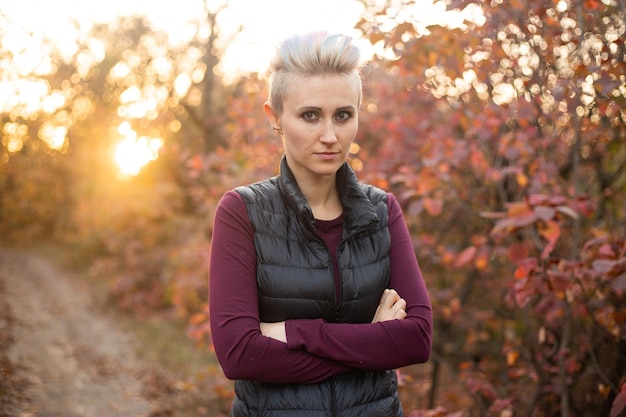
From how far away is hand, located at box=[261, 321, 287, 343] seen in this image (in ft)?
6.14

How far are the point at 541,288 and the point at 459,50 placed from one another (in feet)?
5.11

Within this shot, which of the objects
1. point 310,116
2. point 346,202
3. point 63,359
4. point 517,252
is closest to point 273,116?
point 310,116

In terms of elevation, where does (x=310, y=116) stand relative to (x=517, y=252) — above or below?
above

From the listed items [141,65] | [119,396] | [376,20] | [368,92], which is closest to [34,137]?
[141,65]

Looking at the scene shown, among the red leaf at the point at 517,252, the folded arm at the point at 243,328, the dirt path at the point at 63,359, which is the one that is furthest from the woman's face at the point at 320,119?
the dirt path at the point at 63,359

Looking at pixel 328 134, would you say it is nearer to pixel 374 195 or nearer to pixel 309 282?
A: pixel 374 195

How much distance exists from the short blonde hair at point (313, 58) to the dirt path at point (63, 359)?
4.49 m

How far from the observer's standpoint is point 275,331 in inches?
74.1

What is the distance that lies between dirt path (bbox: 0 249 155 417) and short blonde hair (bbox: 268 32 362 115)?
449 cm

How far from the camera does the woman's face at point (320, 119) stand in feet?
6.38

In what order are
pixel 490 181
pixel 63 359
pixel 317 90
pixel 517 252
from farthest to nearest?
pixel 63 359
pixel 490 181
pixel 517 252
pixel 317 90

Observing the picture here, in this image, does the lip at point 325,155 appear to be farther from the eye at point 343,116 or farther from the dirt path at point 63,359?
the dirt path at point 63,359

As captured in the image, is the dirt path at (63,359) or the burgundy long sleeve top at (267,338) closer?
the burgundy long sleeve top at (267,338)

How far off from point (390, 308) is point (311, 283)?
1.06 ft
